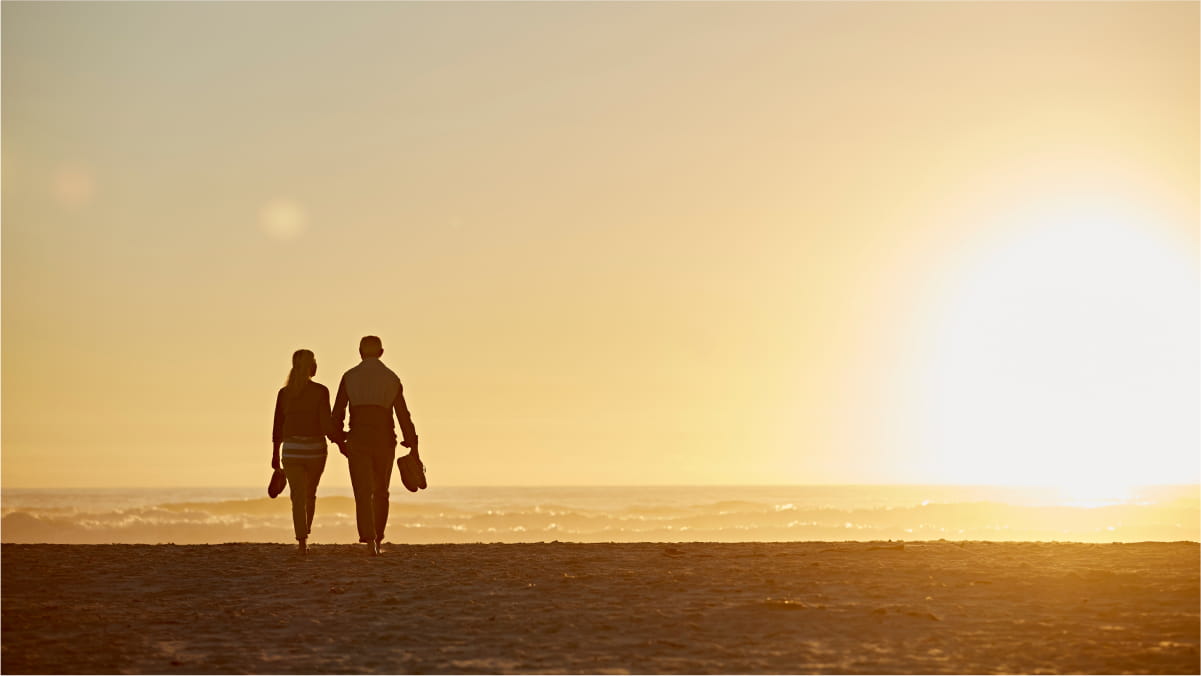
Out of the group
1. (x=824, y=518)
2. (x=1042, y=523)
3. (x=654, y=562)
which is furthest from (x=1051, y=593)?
(x=1042, y=523)

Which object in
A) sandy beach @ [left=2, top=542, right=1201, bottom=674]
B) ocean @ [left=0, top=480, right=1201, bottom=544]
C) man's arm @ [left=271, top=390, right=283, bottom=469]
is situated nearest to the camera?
sandy beach @ [left=2, top=542, right=1201, bottom=674]

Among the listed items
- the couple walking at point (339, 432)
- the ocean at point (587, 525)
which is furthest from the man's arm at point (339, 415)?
the ocean at point (587, 525)

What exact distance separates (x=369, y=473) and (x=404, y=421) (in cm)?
69

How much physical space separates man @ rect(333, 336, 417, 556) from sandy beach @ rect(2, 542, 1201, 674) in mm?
544

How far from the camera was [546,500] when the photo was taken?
92125 mm

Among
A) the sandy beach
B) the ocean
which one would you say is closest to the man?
the sandy beach

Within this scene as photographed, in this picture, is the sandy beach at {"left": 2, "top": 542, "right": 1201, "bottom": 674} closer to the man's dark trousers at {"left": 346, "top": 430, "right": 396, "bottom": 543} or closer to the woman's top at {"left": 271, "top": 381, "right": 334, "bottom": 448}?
the man's dark trousers at {"left": 346, "top": 430, "right": 396, "bottom": 543}

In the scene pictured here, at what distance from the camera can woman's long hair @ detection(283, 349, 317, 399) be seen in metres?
13.4

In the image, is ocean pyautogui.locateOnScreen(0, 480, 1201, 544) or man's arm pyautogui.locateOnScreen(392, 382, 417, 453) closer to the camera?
man's arm pyautogui.locateOnScreen(392, 382, 417, 453)

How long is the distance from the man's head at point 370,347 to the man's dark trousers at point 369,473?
0.83 metres

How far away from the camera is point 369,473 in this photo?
13.4 meters

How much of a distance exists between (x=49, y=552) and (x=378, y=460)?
147 inches

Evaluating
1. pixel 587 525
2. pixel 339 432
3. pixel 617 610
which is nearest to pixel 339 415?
pixel 339 432

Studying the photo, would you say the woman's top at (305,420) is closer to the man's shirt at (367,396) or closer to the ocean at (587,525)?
the man's shirt at (367,396)
